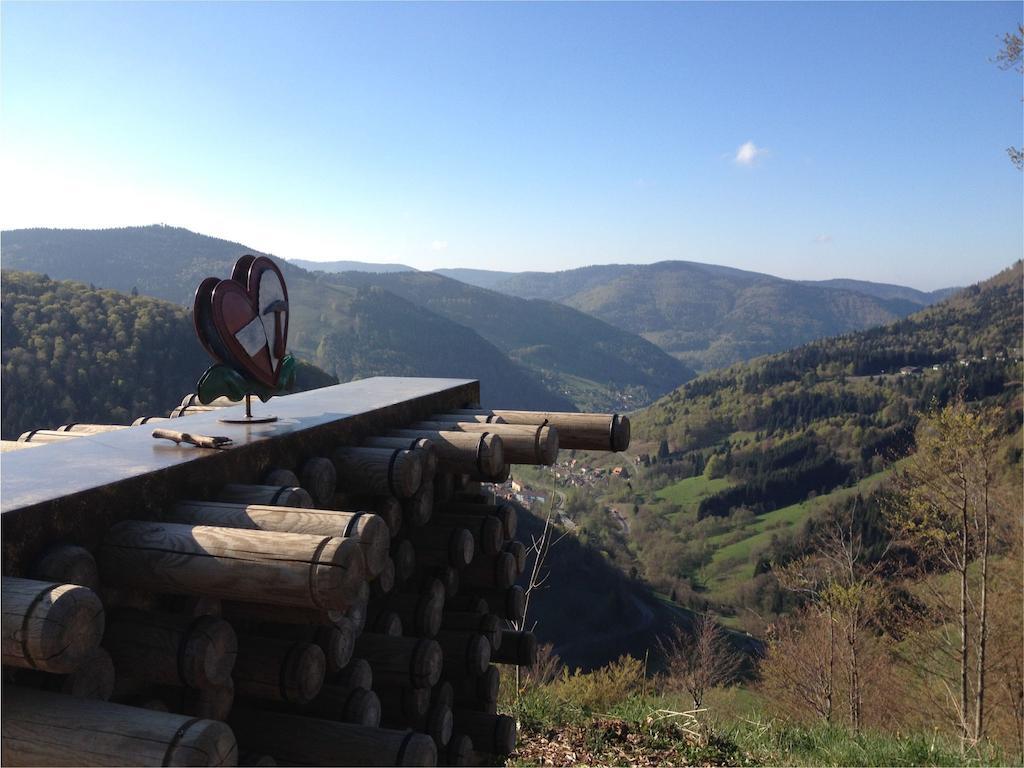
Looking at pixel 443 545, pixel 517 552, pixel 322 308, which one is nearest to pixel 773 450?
pixel 517 552

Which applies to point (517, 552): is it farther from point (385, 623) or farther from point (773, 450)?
point (773, 450)

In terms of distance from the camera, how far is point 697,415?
389ft

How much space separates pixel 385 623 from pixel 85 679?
1835mm

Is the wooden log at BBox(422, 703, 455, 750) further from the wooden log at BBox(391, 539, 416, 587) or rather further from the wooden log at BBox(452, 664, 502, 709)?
the wooden log at BBox(391, 539, 416, 587)

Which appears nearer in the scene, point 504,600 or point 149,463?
point 149,463

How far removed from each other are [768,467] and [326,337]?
93.0 metres

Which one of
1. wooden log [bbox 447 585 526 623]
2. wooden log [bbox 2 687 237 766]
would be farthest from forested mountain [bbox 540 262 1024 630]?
wooden log [bbox 2 687 237 766]

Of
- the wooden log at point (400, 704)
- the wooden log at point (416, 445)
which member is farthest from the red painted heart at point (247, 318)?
the wooden log at point (400, 704)

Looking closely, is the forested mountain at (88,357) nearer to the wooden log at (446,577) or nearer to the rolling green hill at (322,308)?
the wooden log at (446,577)

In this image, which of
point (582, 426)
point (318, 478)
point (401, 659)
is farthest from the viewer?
point (582, 426)

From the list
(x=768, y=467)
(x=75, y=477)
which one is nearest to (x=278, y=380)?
(x=75, y=477)

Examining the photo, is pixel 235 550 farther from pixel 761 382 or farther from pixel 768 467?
pixel 761 382

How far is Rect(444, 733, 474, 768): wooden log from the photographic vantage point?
440 centimetres

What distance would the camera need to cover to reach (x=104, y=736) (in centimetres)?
191
